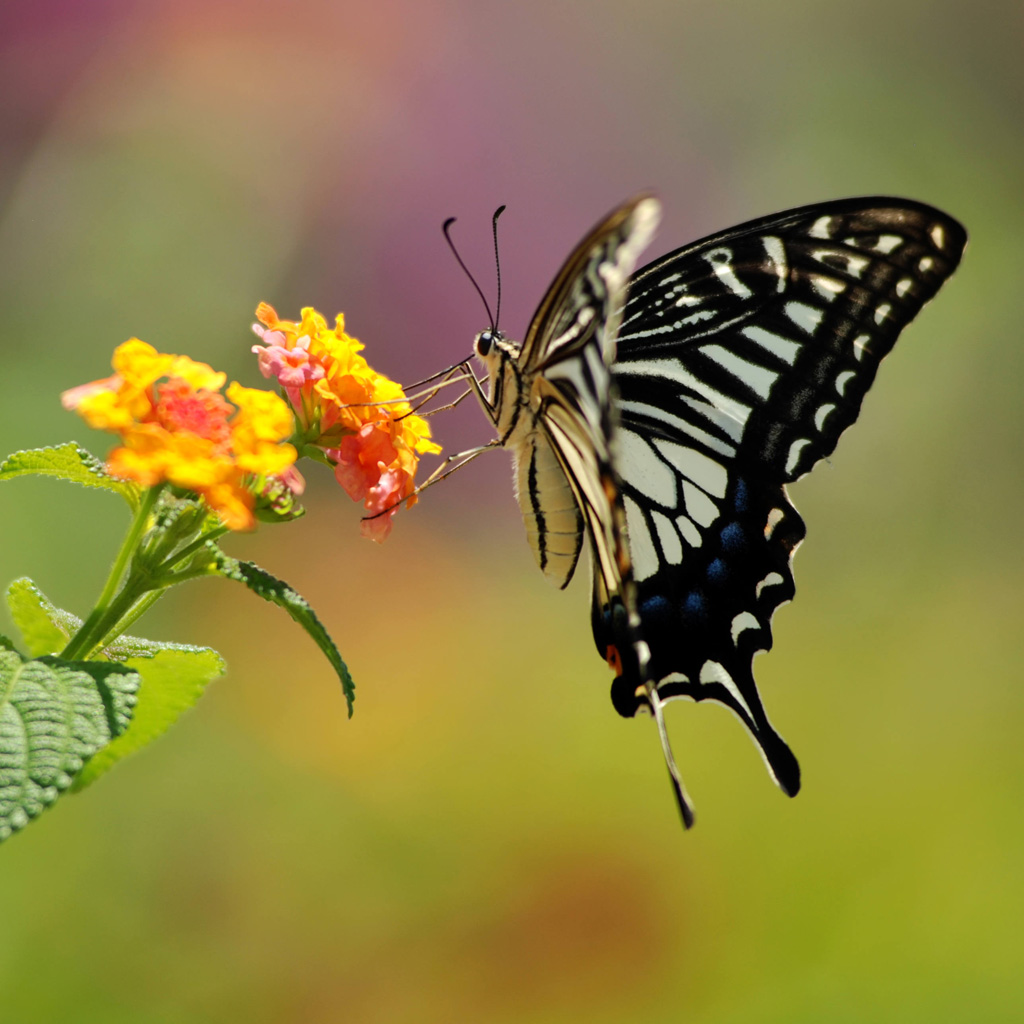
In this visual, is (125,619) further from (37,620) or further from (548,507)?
(548,507)

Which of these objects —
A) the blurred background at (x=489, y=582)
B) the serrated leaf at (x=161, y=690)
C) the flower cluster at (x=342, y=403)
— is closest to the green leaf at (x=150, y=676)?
the serrated leaf at (x=161, y=690)

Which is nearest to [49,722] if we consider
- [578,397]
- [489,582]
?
[578,397]

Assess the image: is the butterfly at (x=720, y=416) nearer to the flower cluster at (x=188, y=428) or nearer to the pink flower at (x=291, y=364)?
the pink flower at (x=291, y=364)

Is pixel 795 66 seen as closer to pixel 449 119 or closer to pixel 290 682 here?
pixel 449 119

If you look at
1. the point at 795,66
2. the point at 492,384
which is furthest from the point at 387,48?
the point at 492,384

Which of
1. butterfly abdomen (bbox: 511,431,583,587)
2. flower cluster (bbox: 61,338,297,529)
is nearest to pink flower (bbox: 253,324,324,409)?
flower cluster (bbox: 61,338,297,529)
